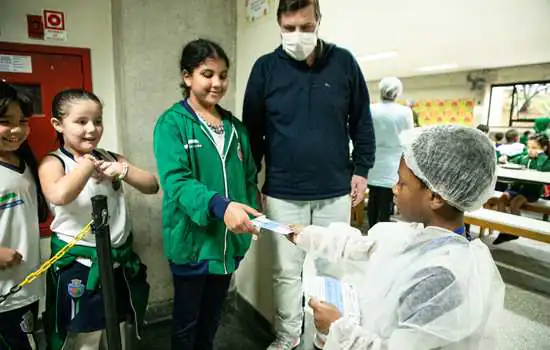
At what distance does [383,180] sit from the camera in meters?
3.55

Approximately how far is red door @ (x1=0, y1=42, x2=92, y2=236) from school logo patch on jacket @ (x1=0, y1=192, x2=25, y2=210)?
3.38ft

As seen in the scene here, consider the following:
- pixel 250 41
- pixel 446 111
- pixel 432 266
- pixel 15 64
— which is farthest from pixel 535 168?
pixel 446 111

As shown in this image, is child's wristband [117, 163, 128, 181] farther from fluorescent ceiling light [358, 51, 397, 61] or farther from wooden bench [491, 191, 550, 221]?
fluorescent ceiling light [358, 51, 397, 61]

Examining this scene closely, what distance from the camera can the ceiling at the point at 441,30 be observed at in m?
4.50

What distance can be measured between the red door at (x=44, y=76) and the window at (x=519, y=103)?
1063cm

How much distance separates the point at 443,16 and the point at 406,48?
235cm

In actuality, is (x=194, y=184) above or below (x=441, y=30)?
below

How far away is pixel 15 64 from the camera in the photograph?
2.11 m

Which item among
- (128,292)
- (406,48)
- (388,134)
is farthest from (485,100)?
(128,292)

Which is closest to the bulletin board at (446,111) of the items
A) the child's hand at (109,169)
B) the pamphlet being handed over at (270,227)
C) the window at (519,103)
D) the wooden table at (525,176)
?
the window at (519,103)

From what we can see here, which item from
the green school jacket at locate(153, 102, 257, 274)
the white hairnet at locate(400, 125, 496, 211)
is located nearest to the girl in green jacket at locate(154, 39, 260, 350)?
the green school jacket at locate(153, 102, 257, 274)

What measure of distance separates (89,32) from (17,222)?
145 cm

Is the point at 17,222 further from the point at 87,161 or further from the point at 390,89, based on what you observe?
the point at 390,89

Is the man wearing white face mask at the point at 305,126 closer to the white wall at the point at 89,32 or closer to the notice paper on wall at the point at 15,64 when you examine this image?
the white wall at the point at 89,32
